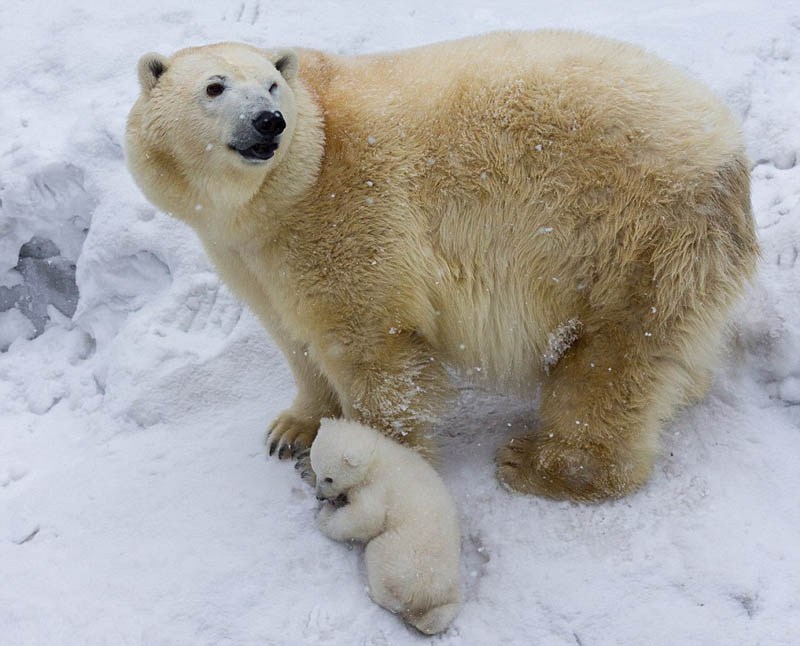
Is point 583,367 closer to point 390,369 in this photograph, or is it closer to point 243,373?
point 390,369

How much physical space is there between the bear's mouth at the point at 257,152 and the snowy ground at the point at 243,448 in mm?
1500

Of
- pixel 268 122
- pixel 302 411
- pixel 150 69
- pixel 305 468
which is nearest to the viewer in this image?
pixel 268 122

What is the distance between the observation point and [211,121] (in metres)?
3.23

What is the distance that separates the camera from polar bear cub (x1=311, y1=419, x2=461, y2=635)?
10.2 ft

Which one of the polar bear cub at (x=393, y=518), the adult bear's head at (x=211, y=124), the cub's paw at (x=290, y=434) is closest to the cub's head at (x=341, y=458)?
the polar bear cub at (x=393, y=518)

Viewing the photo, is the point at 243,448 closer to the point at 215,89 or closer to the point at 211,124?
the point at 211,124

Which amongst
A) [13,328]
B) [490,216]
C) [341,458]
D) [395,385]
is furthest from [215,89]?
[13,328]

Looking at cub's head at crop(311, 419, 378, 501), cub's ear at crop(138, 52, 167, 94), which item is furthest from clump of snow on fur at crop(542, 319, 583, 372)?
cub's ear at crop(138, 52, 167, 94)

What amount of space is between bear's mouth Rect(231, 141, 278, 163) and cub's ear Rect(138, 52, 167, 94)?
532mm

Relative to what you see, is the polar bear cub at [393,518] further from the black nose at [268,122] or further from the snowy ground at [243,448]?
the black nose at [268,122]

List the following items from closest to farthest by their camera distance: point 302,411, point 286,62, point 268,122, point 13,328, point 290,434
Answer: point 268,122 < point 286,62 < point 290,434 < point 302,411 < point 13,328

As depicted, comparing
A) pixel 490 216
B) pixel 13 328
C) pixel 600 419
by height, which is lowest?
pixel 13 328

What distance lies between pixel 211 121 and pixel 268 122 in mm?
258

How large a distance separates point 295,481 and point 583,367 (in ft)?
4.66
